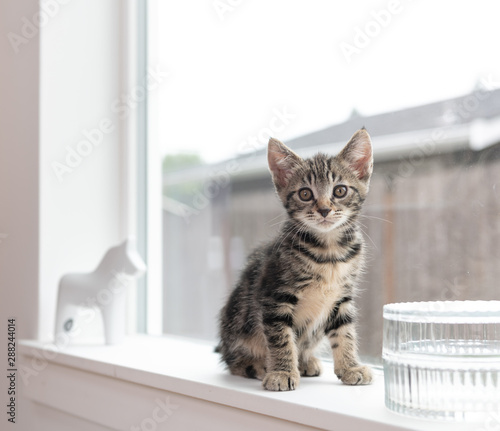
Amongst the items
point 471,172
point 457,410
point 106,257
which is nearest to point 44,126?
point 106,257

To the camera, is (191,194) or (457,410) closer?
(457,410)

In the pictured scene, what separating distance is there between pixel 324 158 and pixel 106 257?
63cm

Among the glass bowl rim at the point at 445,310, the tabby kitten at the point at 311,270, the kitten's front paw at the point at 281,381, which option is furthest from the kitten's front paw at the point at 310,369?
the glass bowl rim at the point at 445,310

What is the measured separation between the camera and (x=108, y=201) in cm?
163

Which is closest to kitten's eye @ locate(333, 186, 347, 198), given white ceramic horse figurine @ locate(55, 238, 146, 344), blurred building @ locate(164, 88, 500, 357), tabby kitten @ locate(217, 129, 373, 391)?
tabby kitten @ locate(217, 129, 373, 391)

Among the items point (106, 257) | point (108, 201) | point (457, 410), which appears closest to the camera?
point (457, 410)

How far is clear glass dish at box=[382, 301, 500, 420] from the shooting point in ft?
2.34

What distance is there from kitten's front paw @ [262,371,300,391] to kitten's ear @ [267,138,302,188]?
0.99 ft

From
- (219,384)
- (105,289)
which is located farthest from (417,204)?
(105,289)

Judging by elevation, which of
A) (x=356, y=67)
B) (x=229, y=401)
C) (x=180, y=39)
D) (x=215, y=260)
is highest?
(x=180, y=39)

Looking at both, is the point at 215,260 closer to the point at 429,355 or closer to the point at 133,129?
the point at 133,129

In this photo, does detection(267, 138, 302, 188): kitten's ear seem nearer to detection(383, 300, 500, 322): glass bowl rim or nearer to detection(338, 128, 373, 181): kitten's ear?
detection(338, 128, 373, 181): kitten's ear

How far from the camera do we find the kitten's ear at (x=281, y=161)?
979mm

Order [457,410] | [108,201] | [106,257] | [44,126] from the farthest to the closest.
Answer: [108,201], [44,126], [106,257], [457,410]
